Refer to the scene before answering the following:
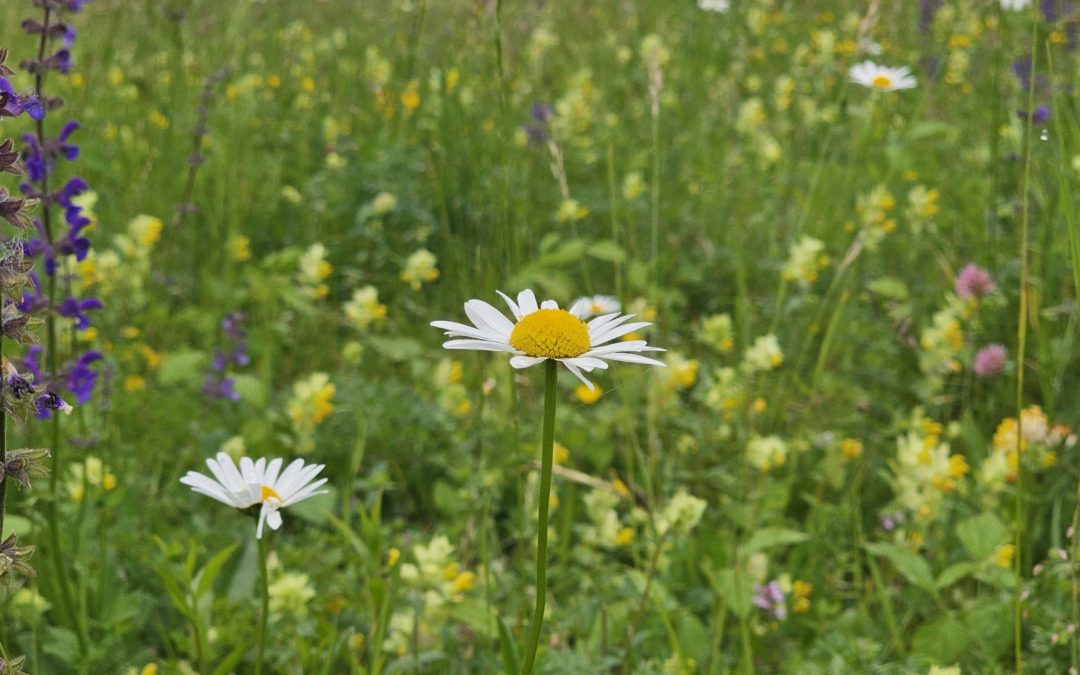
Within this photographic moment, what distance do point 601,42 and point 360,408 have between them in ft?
12.0

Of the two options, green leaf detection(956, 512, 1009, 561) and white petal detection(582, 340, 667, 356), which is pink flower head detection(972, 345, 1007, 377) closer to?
green leaf detection(956, 512, 1009, 561)

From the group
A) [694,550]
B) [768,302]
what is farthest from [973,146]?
[694,550]

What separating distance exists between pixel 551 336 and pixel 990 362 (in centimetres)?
204

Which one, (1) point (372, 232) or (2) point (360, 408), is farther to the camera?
(1) point (372, 232)

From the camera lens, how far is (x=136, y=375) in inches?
110

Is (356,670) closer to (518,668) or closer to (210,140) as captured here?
(518,668)

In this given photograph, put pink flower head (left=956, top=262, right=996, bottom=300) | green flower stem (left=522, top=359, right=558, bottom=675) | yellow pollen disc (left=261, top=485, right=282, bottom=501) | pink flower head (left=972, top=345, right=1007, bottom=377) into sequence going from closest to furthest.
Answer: green flower stem (left=522, top=359, right=558, bottom=675) < yellow pollen disc (left=261, top=485, right=282, bottom=501) < pink flower head (left=972, top=345, right=1007, bottom=377) < pink flower head (left=956, top=262, right=996, bottom=300)

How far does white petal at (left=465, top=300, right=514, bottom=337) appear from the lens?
1037mm

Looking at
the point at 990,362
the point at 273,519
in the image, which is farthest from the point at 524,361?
the point at 990,362

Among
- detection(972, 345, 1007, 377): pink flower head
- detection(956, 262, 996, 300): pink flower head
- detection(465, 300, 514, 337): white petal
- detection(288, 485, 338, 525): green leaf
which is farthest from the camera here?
detection(956, 262, 996, 300): pink flower head

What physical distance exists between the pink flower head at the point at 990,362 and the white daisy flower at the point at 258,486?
2.01m

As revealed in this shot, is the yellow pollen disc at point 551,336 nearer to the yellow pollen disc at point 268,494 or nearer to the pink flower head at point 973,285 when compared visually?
the yellow pollen disc at point 268,494

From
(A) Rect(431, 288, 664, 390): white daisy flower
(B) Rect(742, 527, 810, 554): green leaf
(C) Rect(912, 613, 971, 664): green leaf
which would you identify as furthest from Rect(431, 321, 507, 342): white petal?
(C) Rect(912, 613, 971, 664): green leaf

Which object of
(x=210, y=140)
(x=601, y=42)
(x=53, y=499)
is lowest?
(x=53, y=499)
